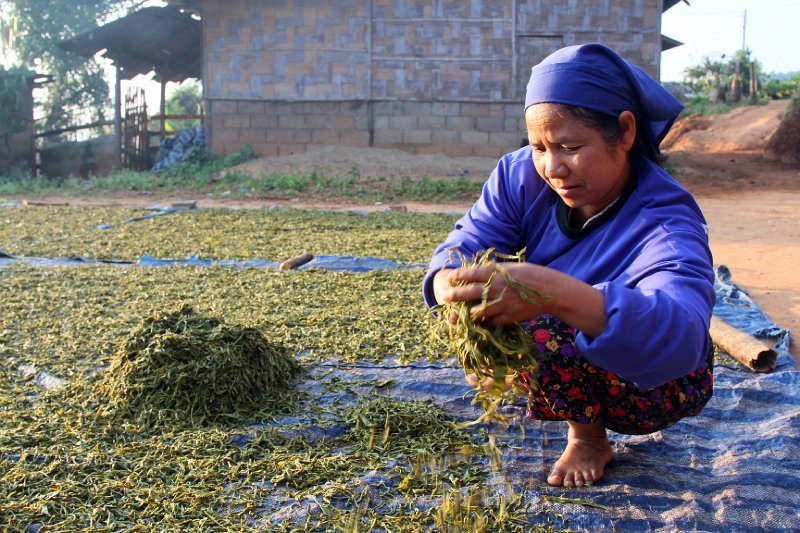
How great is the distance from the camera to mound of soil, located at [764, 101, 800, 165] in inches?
590

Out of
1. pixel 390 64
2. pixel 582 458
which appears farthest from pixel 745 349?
pixel 390 64

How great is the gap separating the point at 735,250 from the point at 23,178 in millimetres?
12030

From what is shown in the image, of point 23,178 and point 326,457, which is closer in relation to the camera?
point 326,457

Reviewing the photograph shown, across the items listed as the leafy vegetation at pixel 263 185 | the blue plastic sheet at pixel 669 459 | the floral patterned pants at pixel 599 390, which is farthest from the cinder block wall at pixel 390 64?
the floral patterned pants at pixel 599 390

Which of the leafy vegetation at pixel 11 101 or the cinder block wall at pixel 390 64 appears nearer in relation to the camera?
the cinder block wall at pixel 390 64

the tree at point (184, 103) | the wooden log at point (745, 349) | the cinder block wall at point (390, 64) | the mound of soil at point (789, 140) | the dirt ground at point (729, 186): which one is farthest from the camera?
the tree at point (184, 103)

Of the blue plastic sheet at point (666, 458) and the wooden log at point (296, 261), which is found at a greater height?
the wooden log at point (296, 261)

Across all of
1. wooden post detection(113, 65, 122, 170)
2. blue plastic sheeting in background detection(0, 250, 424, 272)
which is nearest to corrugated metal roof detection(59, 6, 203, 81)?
wooden post detection(113, 65, 122, 170)

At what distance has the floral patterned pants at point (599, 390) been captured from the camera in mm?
2014

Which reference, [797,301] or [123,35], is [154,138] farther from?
[797,301]

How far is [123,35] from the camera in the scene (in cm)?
1476

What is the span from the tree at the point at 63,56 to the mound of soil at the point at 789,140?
15.8 m

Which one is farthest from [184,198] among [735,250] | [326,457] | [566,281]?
[566,281]

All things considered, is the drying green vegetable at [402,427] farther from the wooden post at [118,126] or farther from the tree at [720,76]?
the tree at [720,76]
